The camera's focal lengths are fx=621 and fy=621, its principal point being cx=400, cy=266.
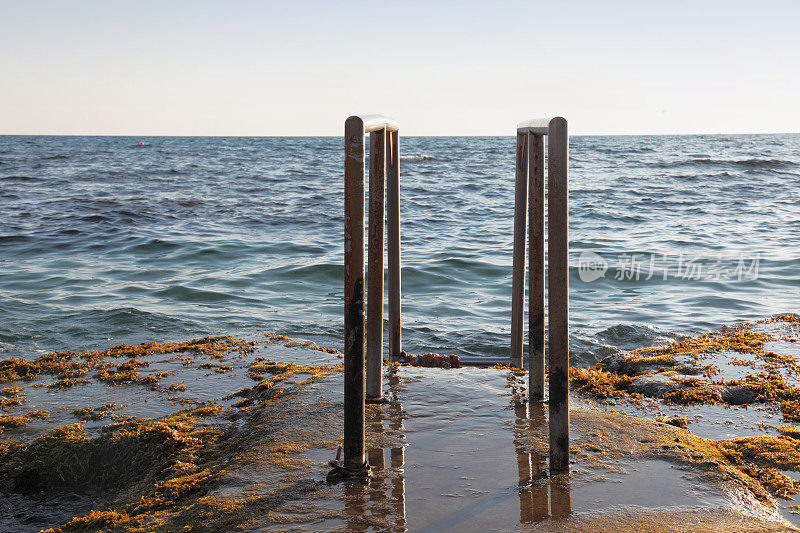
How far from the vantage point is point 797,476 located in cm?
336

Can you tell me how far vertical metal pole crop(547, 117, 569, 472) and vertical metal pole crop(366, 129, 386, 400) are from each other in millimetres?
1097

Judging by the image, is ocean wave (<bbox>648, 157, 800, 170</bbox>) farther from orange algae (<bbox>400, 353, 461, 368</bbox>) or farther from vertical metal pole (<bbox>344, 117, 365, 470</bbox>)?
vertical metal pole (<bbox>344, 117, 365, 470</bbox>)

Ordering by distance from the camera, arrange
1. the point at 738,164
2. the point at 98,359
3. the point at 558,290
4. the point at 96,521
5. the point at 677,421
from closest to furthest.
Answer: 1. the point at 96,521
2. the point at 558,290
3. the point at 677,421
4. the point at 98,359
5. the point at 738,164

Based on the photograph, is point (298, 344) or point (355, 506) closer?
point (355, 506)

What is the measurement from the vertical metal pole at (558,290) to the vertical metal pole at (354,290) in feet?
3.10

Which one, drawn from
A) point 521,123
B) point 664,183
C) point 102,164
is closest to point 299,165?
point 102,164

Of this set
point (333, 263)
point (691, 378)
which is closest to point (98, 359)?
point (691, 378)

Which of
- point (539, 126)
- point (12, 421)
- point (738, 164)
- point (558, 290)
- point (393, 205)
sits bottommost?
point (12, 421)

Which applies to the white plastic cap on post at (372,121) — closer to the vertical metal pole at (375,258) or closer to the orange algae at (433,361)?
the vertical metal pole at (375,258)

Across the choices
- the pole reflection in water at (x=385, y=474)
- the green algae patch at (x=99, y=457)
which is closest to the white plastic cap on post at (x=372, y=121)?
the pole reflection in water at (x=385, y=474)

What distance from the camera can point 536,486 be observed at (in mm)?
3078

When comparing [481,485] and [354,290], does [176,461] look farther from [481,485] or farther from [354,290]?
[481,485]

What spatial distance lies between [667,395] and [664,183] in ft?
87.6

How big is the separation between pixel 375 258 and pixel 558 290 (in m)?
1.17
